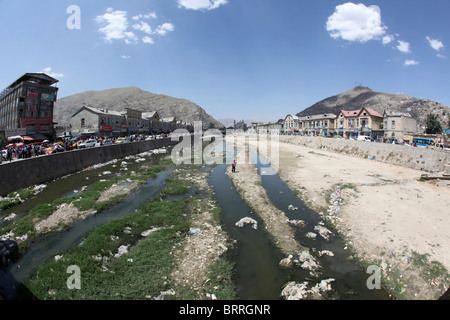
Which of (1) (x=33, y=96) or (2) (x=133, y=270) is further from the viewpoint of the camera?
(1) (x=33, y=96)

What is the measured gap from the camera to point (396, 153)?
33.0m

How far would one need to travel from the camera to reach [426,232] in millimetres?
11898

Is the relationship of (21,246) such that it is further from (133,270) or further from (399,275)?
(399,275)

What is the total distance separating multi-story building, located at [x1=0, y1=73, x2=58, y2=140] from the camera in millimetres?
40031

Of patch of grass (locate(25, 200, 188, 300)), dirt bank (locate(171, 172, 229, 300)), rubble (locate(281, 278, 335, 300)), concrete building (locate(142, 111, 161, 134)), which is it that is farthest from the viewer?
concrete building (locate(142, 111, 161, 134))

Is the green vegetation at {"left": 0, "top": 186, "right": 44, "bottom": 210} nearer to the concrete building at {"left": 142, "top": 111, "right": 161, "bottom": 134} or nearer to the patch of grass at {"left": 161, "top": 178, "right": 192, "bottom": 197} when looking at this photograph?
the patch of grass at {"left": 161, "top": 178, "right": 192, "bottom": 197}

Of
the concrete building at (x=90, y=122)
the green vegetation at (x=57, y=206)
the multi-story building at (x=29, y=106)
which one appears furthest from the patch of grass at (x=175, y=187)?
the concrete building at (x=90, y=122)

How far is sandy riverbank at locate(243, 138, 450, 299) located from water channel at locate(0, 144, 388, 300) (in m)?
1.14

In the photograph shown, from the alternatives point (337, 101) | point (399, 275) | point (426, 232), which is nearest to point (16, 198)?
point (399, 275)

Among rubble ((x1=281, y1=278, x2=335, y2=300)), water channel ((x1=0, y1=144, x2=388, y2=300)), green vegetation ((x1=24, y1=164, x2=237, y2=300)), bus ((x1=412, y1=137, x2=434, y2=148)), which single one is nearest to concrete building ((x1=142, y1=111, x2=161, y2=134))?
water channel ((x1=0, y1=144, x2=388, y2=300))

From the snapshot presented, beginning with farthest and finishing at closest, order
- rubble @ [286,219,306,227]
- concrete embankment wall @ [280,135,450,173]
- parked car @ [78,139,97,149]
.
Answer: parked car @ [78,139,97,149], concrete embankment wall @ [280,135,450,173], rubble @ [286,219,306,227]

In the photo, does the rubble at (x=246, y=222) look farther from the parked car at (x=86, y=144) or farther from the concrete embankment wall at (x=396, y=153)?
the parked car at (x=86, y=144)

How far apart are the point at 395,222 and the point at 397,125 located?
182ft
